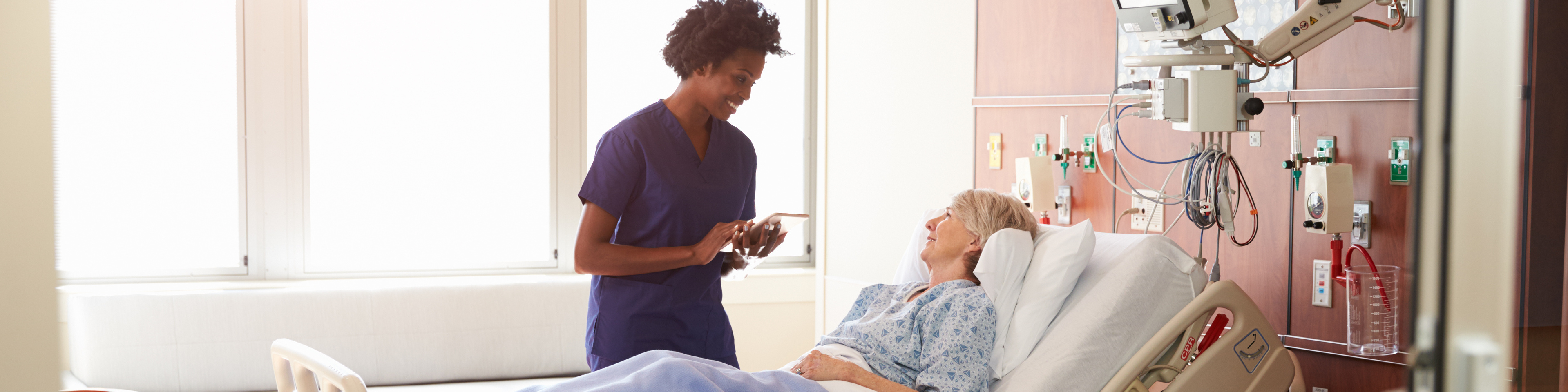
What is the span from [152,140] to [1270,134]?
366 cm

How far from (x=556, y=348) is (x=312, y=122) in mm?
1268

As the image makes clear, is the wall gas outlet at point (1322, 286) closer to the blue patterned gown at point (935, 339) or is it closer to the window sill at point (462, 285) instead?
the blue patterned gown at point (935, 339)

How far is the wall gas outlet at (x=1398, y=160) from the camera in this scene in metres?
2.19

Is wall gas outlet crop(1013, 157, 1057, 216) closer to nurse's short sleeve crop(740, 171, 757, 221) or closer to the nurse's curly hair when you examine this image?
nurse's short sleeve crop(740, 171, 757, 221)

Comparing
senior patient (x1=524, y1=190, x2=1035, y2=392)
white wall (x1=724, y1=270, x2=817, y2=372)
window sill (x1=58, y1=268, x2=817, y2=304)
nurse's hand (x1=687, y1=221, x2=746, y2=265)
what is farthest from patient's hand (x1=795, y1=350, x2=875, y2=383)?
white wall (x1=724, y1=270, x2=817, y2=372)

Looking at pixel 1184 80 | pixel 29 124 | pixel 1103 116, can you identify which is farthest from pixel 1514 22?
pixel 1103 116

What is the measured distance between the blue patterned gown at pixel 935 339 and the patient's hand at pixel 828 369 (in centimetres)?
9

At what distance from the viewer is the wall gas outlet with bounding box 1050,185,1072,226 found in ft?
9.98

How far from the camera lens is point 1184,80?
224 cm

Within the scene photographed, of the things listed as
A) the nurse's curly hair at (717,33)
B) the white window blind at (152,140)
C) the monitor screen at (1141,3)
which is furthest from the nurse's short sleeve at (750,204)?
the white window blind at (152,140)

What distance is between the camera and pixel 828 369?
1.92m

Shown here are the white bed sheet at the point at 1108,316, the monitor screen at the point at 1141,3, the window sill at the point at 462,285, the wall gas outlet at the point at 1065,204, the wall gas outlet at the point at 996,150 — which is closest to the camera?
the white bed sheet at the point at 1108,316

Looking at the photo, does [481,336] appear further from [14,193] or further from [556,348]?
[14,193]

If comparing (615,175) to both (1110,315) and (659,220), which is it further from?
(1110,315)
